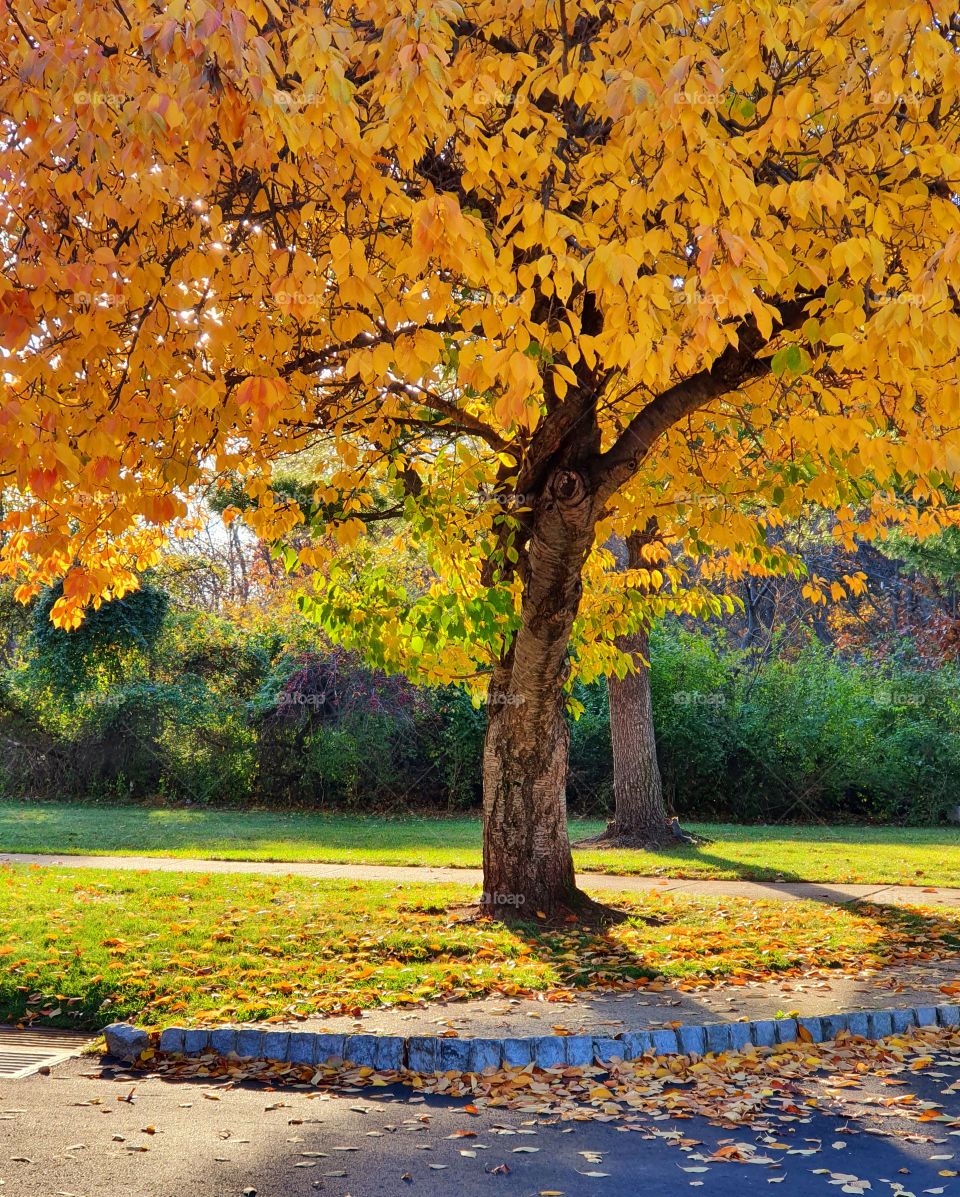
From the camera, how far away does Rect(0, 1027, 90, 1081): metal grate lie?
603 centimetres

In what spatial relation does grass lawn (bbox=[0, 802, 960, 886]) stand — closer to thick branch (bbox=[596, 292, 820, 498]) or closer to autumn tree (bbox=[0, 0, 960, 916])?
autumn tree (bbox=[0, 0, 960, 916])

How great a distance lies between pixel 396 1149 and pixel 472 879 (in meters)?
7.61

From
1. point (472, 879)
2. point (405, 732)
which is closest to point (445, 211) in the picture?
point (472, 879)

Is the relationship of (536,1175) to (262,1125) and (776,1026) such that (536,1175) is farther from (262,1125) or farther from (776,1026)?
(776,1026)

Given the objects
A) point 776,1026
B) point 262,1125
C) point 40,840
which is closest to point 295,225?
point 262,1125

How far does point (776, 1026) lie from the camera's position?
6457mm

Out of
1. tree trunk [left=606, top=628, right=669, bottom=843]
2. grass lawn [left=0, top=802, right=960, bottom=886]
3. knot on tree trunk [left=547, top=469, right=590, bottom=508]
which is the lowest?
grass lawn [left=0, top=802, right=960, bottom=886]

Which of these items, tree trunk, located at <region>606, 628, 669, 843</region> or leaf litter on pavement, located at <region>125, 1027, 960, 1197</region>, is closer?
leaf litter on pavement, located at <region>125, 1027, 960, 1197</region>

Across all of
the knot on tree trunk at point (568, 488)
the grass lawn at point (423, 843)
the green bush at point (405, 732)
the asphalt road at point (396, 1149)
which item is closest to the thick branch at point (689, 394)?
the knot on tree trunk at point (568, 488)

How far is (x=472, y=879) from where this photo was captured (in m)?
12.5

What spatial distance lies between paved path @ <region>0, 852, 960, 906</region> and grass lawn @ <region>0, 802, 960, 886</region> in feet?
1.46

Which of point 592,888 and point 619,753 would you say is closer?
point 592,888

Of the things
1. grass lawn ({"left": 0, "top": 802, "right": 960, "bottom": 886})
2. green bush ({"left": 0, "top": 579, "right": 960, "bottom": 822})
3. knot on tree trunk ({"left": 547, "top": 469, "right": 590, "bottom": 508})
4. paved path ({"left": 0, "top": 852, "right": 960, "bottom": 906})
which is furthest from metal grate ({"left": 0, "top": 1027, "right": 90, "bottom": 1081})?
green bush ({"left": 0, "top": 579, "right": 960, "bottom": 822})

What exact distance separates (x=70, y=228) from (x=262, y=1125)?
13.9ft
